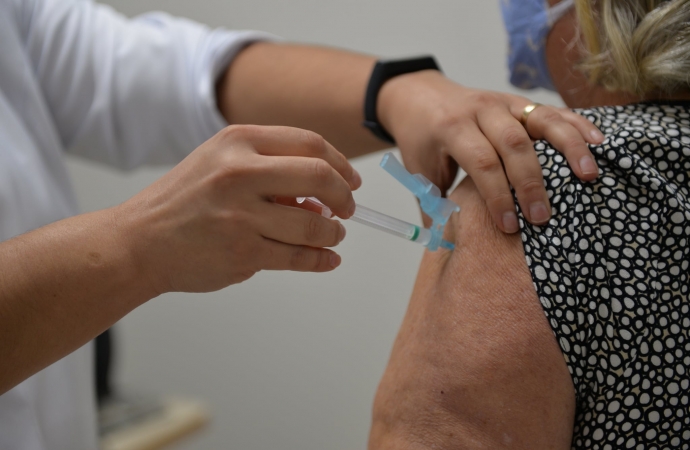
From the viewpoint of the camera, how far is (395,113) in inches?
36.3

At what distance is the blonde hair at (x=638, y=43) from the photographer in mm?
636

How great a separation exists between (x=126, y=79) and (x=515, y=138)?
2.63ft

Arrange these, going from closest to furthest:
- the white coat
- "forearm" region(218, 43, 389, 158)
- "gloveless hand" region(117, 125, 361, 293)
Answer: "gloveless hand" region(117, 125, 361, 293)
the white coat
"forearm" region(218, 43, 389, 158)

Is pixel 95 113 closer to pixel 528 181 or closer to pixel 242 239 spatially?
pixel 242 239

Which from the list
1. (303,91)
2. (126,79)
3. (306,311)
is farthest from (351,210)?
(306,311)

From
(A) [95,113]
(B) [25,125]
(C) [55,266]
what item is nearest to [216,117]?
(A) [95,113]

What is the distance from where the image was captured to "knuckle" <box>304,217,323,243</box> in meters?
0.59

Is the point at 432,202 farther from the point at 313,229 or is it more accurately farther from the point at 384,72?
the point at 384,72

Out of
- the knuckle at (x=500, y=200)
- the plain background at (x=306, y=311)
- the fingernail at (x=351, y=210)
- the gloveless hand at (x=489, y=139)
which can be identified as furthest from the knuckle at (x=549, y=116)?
the plain background at (x=306, y=311)

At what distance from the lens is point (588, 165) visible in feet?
2.02

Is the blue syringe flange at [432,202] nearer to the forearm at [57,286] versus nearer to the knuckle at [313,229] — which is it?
the knuckle at [313,229]

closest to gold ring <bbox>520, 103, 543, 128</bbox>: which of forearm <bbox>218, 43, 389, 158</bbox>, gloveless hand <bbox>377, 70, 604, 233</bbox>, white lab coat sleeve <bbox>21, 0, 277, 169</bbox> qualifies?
gloveless hand <bbox>377, 70, 604, 233</bbox>

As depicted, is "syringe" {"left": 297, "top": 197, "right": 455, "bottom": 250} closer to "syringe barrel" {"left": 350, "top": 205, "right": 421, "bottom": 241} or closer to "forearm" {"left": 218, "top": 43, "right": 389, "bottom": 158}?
"syringe barrel" {"left": 350, "top": 205, "right": 421, "bottom": 241}

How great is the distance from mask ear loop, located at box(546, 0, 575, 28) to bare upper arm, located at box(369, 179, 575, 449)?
0.31 meters
